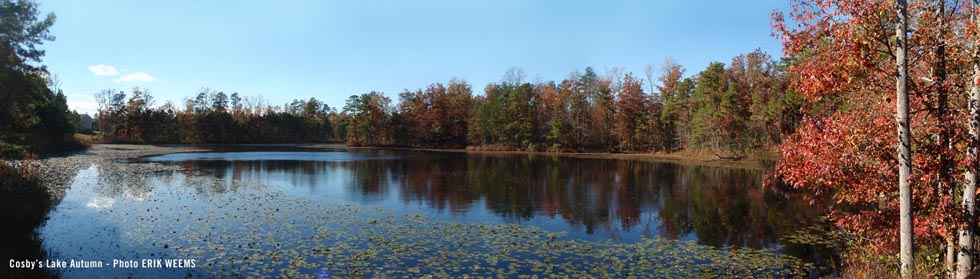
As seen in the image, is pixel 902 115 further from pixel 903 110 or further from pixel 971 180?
pixel 971 180

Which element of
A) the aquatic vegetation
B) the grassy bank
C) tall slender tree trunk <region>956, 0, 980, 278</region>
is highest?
tall slender tree trunk <region>956, 0, 980, 278</region>

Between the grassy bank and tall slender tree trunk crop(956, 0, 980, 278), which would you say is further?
the grassy bank

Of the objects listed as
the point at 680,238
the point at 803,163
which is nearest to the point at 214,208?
A: the point at 680,238

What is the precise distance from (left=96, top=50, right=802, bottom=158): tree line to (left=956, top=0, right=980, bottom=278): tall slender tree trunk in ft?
118

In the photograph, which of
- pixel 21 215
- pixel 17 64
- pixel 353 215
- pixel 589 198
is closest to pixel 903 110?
pixel 353 215

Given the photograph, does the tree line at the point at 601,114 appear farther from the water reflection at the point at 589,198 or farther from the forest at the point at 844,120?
the water reflection at the point at 589,198

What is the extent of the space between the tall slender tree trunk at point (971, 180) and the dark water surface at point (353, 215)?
5272 millimetres

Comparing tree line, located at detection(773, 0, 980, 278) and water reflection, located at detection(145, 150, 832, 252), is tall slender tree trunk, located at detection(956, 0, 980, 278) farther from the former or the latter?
water reflection, located at detection(145, 150, 832, 252)

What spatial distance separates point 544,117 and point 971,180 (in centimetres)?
7357

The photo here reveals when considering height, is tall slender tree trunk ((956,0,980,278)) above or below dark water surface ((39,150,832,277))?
above

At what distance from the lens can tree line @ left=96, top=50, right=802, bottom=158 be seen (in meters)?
55.0

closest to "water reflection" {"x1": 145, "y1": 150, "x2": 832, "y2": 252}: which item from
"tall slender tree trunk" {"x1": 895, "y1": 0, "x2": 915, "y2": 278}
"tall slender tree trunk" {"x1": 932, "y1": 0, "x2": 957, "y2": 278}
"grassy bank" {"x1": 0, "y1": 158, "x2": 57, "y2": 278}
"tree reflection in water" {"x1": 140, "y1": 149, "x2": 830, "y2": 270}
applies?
"tree reflection in water" {"x1": 140, "y1": 149, "x2": 830, "y2": 270}

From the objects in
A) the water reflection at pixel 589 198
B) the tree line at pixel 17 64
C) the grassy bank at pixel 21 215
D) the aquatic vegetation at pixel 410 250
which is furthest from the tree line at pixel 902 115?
the tree line at pixel 17 64

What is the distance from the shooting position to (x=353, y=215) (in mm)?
17781
